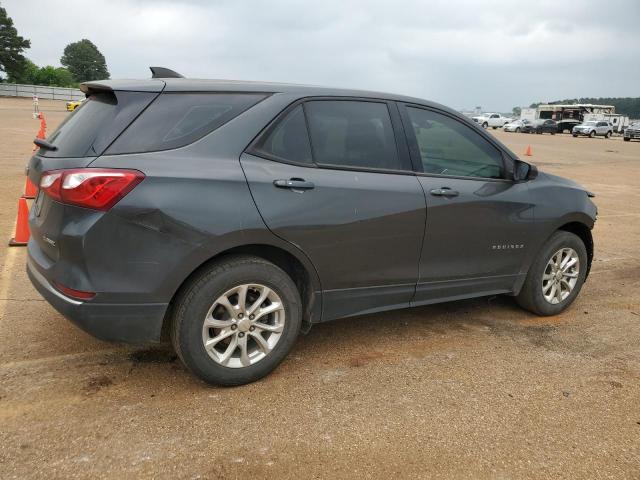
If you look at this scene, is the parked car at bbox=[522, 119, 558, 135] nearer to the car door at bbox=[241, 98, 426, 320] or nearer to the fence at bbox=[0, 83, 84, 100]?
the fence at bbox=[0, 83, 84, 100]

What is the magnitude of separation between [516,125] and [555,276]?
52553 mm

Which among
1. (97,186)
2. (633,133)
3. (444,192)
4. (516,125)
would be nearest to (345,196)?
(444,192)

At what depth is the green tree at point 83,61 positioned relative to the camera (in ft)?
393

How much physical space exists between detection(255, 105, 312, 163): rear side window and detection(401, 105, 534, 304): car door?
0.80 meters

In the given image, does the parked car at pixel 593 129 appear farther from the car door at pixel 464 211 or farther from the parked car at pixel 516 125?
the car door at pixel 464 211

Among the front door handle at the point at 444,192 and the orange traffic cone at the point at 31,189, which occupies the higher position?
the front door handle at the point at 444,192

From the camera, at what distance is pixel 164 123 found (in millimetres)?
2957

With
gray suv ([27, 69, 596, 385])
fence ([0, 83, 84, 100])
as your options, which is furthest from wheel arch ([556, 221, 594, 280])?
fence ([0, 83, 84, 100])

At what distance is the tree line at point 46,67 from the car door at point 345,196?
72.7m

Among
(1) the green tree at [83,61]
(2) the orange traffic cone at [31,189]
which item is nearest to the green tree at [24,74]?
(1) the green tree at [83,61]

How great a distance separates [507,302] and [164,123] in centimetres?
342

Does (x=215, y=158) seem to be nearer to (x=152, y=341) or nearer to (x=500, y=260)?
(x=152, y=341)

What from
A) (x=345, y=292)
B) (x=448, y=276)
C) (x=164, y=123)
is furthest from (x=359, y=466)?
(x=164, y=123)

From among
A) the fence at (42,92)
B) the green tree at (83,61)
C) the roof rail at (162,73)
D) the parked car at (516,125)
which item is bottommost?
the roof rail at (162,73)
